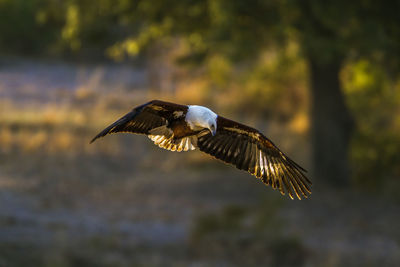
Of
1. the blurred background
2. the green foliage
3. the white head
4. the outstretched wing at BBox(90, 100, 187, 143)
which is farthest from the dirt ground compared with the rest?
the white head

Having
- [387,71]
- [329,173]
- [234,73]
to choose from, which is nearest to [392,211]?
[329,173]

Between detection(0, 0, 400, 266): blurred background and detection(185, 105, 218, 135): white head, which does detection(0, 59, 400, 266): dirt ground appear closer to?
detection(0, 0, 400, 266): blurred background

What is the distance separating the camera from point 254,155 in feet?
17.9

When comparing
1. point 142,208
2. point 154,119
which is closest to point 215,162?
point 142,208

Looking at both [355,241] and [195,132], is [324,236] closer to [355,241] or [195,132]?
[355,241]

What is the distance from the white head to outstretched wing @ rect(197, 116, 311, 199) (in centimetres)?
71

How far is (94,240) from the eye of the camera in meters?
10.4

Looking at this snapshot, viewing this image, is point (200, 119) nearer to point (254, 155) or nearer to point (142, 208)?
point (254, 155)

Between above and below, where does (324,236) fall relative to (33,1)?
below

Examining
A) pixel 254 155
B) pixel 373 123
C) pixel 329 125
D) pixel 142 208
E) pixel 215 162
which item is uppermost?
pixel 373 123

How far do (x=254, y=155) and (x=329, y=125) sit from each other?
752 cm

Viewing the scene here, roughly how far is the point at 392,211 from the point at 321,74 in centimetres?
250

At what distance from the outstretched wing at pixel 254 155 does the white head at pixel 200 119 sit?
0.71m

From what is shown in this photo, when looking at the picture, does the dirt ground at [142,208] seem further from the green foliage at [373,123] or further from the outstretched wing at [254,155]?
the outstretched wing at [254,155]
